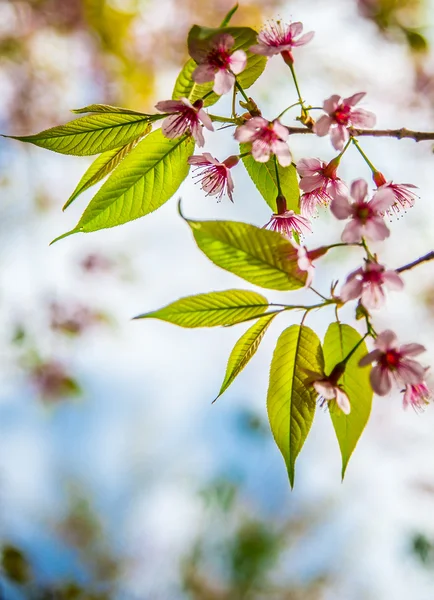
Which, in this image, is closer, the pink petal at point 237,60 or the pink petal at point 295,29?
the pink petal at point 237,60

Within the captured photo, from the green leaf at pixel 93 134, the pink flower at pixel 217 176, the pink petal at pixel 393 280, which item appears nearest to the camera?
the pink petal at pixel 393 280

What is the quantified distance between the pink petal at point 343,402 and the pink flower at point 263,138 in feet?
0.82

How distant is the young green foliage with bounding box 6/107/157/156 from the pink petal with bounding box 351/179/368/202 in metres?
0.25

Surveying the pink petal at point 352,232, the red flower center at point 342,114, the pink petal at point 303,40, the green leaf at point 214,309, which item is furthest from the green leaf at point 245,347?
the pink petal at point 303,40

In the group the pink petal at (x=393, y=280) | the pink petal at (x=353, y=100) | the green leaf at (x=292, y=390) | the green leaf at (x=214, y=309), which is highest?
the pink petal at (x=353, y=100)

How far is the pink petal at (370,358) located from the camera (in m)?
0.53

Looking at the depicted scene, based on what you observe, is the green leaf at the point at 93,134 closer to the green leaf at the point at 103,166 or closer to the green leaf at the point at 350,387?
the green leaf at the point at 103,166

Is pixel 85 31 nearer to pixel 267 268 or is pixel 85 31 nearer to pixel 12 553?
pixel 12 553

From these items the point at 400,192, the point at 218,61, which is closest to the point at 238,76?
the point at 218,61

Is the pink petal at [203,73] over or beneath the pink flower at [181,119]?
over

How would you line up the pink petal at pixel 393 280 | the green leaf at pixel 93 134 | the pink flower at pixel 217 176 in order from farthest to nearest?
the pink flower at pixel 217 176 → the green leaf at pixel 93 134 → the pink petal at pixel 393 280

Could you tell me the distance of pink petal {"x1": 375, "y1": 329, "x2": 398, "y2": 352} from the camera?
539 mm

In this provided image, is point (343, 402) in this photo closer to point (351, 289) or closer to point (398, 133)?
point (351, 289)

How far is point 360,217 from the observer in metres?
0.56
